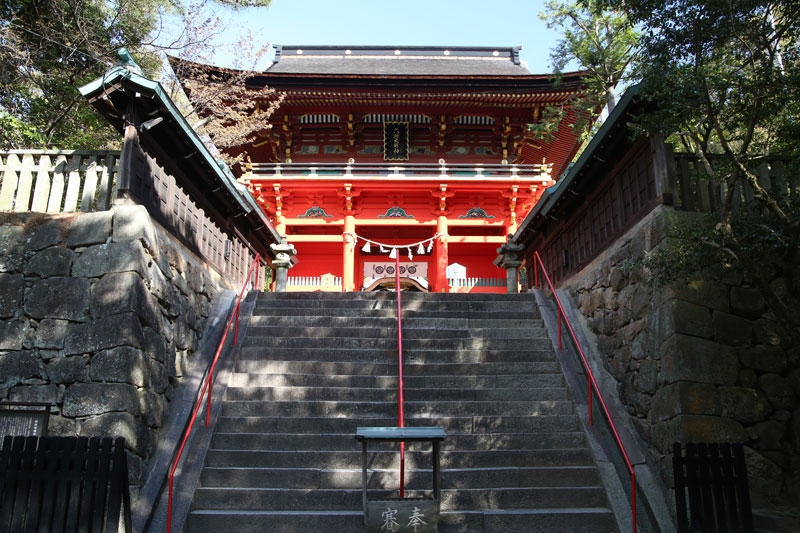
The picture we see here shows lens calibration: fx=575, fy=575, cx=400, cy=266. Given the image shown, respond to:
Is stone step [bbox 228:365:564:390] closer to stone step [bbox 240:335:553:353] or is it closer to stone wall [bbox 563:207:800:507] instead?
stone step [bbox 240:335:553:353]

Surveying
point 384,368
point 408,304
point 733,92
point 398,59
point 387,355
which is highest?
point 398,59

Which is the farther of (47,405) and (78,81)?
(78,81)

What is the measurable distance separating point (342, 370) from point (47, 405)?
3234mm

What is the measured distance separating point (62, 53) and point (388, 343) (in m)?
9.44

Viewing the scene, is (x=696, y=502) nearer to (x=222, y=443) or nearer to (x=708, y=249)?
(x=708, y=249)

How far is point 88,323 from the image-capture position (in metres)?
5.56

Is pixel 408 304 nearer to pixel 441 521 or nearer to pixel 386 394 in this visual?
pixel 386 394

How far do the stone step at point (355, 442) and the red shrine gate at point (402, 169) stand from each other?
10635 millimetres

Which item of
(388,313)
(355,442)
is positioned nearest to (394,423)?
(355,442)

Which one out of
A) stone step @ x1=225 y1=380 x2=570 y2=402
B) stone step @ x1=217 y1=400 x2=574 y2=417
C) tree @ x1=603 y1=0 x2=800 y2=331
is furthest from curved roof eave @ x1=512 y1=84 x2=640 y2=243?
stone step @ x1=217 y1=400 x2=574 y2=417

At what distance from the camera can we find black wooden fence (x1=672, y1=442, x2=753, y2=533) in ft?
14.4

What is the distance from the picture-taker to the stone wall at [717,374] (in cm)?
515

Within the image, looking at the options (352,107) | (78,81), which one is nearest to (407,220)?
(352,107)

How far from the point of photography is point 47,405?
5.29 meters
